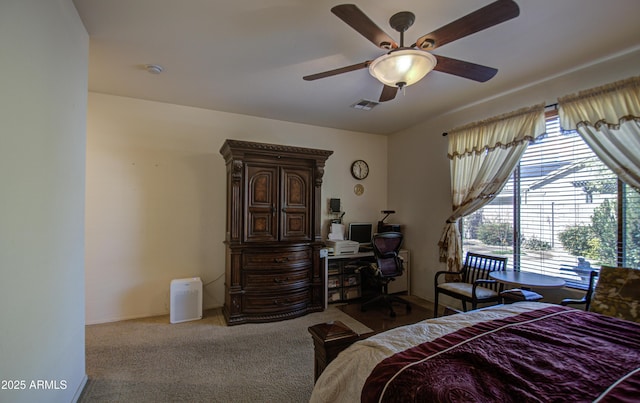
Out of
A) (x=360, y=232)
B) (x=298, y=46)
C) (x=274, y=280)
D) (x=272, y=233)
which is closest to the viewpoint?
(x=298, y=46)

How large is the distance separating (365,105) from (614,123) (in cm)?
234

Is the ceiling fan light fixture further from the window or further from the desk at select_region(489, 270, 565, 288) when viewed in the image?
the desk at select_region(489, 270, 565, 288)

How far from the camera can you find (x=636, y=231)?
2348 mm

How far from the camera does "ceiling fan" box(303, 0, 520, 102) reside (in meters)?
1.45

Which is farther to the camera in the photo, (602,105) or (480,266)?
(480,266)

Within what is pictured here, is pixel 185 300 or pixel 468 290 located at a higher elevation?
pixel 468 290

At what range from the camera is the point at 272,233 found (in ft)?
11.9

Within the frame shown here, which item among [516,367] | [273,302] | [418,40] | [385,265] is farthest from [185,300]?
[418,40]

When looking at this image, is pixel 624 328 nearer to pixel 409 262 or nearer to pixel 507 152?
pixel 507 152

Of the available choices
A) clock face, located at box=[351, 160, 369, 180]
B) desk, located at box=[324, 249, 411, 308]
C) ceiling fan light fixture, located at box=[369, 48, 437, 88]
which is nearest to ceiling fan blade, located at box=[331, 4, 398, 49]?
ceiling fan light fixture, located at box=[369, 48, 437, 88]

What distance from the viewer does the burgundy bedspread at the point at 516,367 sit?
0.97 meters

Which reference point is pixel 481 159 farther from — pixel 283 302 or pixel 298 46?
pixel 283 302

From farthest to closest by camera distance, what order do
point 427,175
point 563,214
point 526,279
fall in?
point 427,175
point 563,214
point 526,279

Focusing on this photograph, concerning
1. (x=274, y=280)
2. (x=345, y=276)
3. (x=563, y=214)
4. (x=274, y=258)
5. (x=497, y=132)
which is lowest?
(x=345, y=276)
